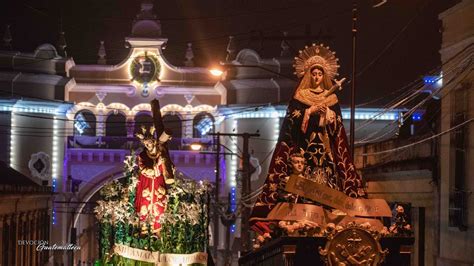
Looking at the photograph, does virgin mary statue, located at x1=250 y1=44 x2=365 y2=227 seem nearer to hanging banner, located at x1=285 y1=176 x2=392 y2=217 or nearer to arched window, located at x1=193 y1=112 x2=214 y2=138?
hanging banner, located at x1=285 y1=176 x2=392 y2=217

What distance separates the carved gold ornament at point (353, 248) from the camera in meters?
11.3

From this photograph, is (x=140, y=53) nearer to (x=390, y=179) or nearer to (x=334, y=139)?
(x=390, y=179)

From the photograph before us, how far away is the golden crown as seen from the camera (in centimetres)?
1377

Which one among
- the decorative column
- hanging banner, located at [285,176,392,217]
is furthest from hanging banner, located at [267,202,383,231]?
the decorative column

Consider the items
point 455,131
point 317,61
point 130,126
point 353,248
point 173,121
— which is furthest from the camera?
point 130,126

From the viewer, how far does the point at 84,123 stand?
60.7m

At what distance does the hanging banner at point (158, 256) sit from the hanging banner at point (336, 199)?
31.8 ft

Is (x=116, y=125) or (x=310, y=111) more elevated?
(x=116, y=125)

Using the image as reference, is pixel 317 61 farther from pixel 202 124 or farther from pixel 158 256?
pixel 202 124

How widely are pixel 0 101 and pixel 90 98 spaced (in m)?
5.72

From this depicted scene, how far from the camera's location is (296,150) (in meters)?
13.2

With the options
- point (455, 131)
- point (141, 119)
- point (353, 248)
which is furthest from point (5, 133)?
point (353, 248)

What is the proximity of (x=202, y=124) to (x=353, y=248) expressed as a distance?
1972 inches

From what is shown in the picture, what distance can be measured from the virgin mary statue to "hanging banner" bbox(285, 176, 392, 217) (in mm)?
513
